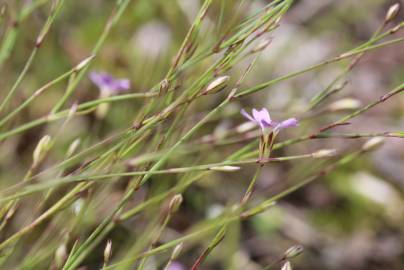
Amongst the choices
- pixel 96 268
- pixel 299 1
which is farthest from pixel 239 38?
pixel 299 1

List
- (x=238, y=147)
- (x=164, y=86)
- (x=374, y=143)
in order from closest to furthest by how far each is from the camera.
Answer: (x=164, y=86), (x=374, y=143), (x=238, y=147)

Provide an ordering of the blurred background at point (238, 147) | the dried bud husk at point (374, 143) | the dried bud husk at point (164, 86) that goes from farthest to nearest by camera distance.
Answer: the blurred background at point (238, 147), the dried bud husk at point (374, 143), the dried bud husk at point (164, 86)

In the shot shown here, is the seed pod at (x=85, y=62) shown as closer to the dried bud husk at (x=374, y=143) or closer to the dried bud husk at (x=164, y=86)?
the dried bud husk at (x=164, y=86)

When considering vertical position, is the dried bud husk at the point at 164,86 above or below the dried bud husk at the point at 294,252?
above

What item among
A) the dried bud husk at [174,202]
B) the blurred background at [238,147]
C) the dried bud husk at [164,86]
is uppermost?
the dried bud husk at [164,86]

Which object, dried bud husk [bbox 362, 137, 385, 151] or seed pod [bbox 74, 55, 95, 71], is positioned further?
dried bud husk [bbox 362, 137, 385, 151]

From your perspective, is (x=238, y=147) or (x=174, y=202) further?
(x=238, y=147)

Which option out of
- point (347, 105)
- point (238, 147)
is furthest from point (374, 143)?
point (238, 147)

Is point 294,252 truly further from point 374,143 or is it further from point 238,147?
point 238,147

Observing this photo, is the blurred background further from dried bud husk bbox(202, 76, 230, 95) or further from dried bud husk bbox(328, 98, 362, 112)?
dried bud husk bbox(202, 76, 230, 95)

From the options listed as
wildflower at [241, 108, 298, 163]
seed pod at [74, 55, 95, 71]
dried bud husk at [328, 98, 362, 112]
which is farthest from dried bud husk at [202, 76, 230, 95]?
dried bud husk at [328, 98, 362, 112]

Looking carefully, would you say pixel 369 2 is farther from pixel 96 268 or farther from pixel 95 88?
pixel 96 268

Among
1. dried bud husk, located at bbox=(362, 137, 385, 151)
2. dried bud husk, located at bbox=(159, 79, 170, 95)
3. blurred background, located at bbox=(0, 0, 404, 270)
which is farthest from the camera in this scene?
blurred background, located at bbox=(0, 0, 404, 270)

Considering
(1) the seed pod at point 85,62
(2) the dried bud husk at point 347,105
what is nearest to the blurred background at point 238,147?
(2) the dried bud husk at point 347,105
